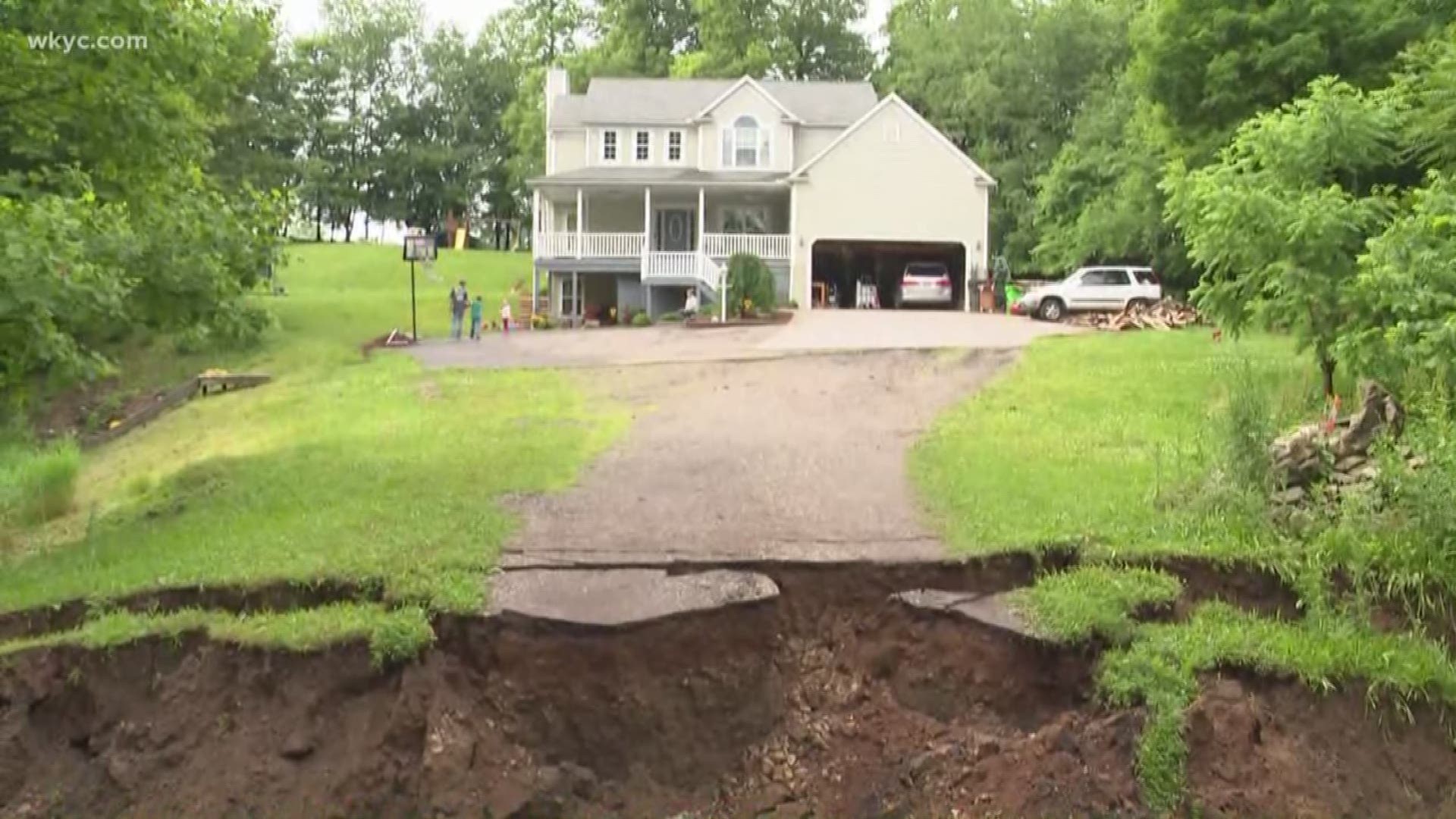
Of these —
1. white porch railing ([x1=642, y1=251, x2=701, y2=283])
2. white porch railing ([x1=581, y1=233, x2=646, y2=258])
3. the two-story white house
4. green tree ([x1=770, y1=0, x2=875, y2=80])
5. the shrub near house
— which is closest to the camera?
the shrub near house

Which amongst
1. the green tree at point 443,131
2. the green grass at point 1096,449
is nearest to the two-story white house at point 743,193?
the green grass at point 1096,449

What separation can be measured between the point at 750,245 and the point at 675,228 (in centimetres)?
403

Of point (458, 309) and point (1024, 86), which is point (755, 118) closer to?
point (458, 309)

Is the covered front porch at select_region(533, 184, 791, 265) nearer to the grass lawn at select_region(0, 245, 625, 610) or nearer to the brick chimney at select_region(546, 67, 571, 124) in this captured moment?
the brick chimney at select_region(546, 67, 571, 124)

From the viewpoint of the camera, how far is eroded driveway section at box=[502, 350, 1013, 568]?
396 inches

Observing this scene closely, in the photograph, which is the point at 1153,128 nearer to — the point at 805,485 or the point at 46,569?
the point at 805,485

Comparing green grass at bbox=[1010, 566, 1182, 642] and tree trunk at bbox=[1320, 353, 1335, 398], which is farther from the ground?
tree trunk at bbox=[1320, 353, 1335, 398]

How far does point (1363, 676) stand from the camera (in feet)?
26.2

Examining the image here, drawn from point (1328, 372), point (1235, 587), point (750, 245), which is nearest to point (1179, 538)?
point (1235, 587)

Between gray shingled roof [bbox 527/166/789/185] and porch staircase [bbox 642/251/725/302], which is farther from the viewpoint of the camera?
gray shingled roof [bbox 527/166/789/185]

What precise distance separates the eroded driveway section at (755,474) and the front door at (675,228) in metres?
19.9

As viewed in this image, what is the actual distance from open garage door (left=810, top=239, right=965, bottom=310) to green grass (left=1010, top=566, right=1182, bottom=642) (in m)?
27.7

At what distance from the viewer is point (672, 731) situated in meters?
8.41

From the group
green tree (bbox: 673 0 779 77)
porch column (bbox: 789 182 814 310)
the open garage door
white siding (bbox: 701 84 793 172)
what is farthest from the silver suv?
green tree (bbox: 673 0 779 77)
